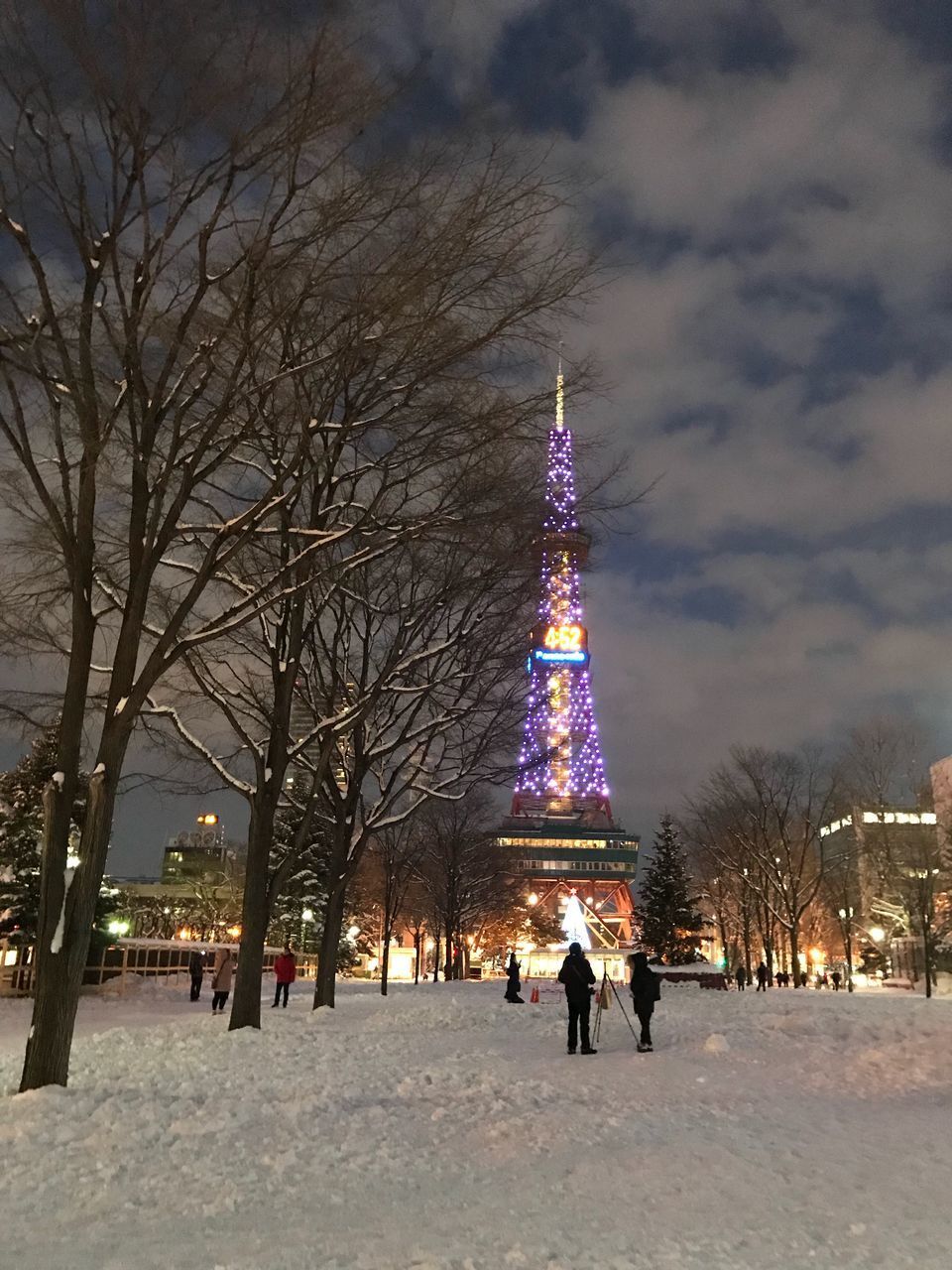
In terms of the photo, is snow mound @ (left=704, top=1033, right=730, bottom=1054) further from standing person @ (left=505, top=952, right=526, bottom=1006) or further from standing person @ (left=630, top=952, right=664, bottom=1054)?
standing person @ (left=505, top=952, right=526, bottom=1006)

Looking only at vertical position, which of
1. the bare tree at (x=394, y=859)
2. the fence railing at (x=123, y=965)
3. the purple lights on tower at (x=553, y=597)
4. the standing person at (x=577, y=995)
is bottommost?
the fence railing at (x=123, y=965)

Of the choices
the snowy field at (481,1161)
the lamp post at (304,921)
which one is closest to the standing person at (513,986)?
the snowy field at (481,1161)

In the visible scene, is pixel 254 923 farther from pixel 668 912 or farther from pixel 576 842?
pixel 576 842

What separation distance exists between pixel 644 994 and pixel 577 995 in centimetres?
100

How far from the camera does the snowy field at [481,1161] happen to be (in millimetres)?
4316

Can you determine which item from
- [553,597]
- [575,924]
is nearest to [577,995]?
[553,597]

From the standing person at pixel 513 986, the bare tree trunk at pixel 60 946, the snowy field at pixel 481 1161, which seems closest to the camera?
the snowy field at pixel 481 1161

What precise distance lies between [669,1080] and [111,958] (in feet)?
96.8

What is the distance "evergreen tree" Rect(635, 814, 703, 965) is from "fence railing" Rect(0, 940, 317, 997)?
759 inches

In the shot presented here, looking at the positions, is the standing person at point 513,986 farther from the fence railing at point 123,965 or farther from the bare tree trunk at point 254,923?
the bare tree trunk at point 254,923

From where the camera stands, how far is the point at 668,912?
49.4 metres

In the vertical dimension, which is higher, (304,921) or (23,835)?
(23,835)

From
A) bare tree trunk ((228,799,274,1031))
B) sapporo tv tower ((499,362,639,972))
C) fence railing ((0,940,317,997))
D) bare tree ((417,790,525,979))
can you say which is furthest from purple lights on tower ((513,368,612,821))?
sapporo tv tower ((499,362,639,972))

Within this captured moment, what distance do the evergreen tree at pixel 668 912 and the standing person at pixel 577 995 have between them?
1516 inches
